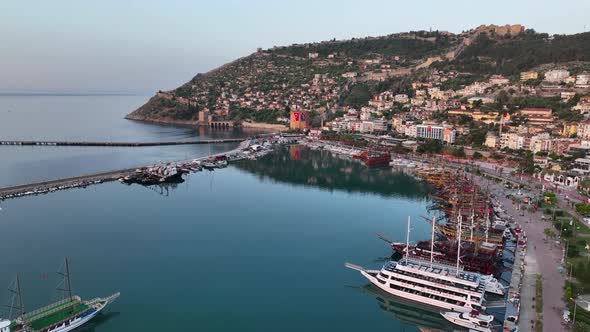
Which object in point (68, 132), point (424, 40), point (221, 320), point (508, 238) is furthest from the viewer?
point (424, 40)

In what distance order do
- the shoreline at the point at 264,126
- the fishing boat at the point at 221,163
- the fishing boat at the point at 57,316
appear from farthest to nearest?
the shoreline at the point at 264,126 → the fishing boat at the point at 221,163 → the fishing boat at the point at 57,316

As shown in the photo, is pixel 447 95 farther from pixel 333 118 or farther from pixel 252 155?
pixel 252 155

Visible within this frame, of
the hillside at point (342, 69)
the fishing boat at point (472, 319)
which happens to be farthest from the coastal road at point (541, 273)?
the hillside at point (342, 69)

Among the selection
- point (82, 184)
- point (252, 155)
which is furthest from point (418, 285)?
point (252, 155)

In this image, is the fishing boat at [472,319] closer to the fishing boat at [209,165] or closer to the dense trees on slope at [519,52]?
the fishing boat at [209,165]

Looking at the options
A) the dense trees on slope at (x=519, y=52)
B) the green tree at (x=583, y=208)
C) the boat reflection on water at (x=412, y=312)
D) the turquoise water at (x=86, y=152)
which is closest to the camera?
the boat reflection on water at (x=412, y=312)

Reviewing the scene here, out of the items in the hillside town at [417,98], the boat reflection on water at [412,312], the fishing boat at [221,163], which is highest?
the hillside town at [417,98]

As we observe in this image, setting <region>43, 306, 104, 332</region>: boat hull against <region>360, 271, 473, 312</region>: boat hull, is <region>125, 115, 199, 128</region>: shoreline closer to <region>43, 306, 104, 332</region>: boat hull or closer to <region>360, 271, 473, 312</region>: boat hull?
<region>360, 271, 473, 312</region>: boat hull

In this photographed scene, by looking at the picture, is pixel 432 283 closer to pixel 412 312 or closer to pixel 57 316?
pixel 412 312
